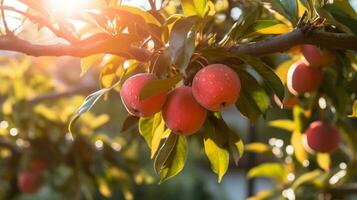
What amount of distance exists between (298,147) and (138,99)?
2.72 ft

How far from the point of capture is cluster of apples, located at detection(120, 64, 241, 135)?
662mm

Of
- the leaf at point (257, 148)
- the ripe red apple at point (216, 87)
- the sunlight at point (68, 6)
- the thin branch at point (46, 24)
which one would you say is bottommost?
the leaf at point (257, 148)

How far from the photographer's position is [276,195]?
5.06ft

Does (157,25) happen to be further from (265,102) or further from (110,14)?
(265,102)

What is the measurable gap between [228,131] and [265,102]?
0.06m

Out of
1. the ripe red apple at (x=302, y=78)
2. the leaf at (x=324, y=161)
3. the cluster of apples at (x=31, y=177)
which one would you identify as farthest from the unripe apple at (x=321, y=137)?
the cluster of apples at (x=31, y=177)

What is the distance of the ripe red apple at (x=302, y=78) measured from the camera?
94 cm

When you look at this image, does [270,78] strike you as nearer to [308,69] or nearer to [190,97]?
[190,97]

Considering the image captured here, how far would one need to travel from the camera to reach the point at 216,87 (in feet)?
2.16

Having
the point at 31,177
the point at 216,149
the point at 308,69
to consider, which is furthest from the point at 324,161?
the point at 31,177

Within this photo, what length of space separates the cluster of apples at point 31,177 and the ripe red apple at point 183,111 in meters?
1.44

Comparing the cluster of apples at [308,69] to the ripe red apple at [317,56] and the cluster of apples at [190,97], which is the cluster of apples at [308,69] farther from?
the cluster of apples at [190,97]

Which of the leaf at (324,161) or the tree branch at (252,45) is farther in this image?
the leaf at (324,161)

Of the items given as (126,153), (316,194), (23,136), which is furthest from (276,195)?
(23,136)
